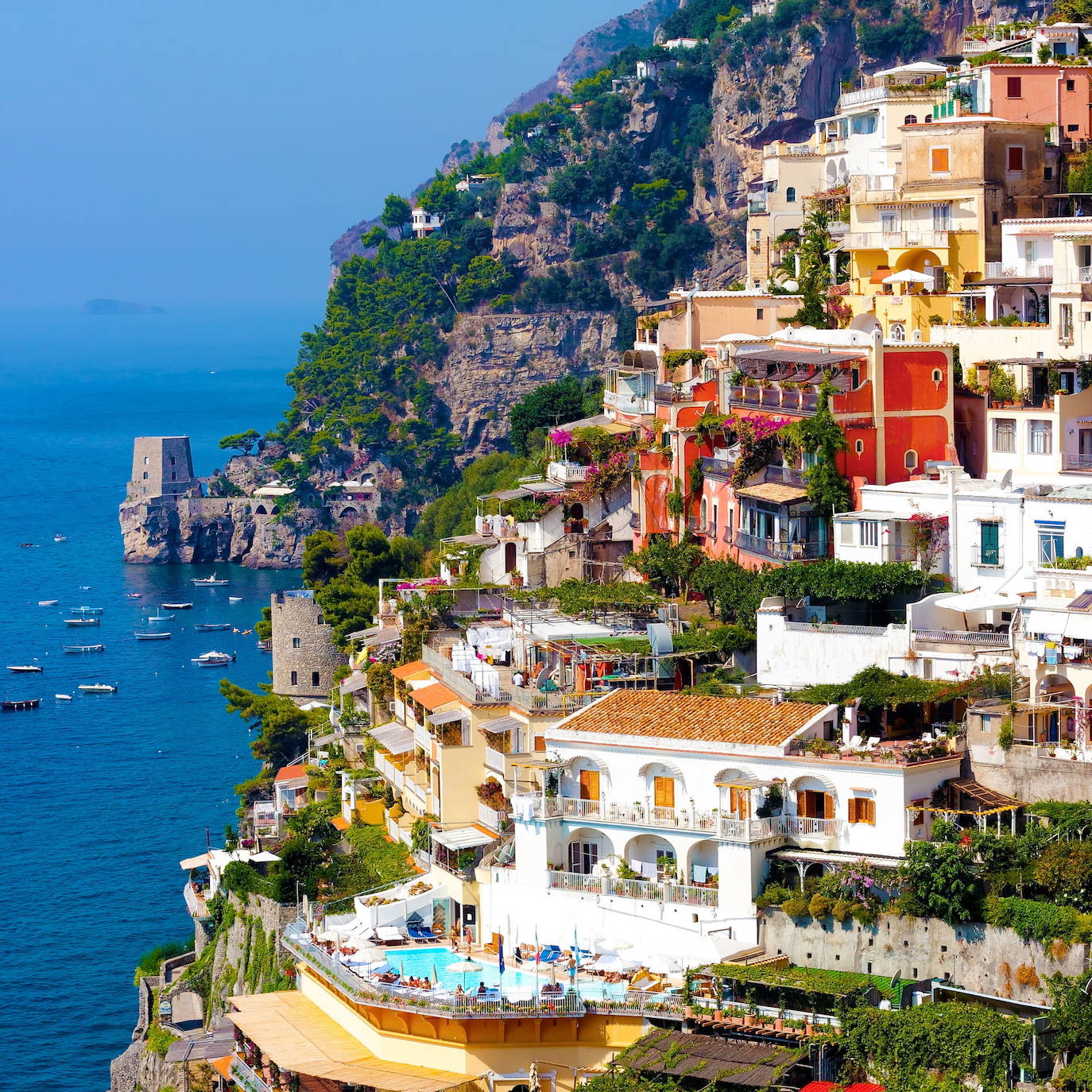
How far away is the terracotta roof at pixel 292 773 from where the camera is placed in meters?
58.6

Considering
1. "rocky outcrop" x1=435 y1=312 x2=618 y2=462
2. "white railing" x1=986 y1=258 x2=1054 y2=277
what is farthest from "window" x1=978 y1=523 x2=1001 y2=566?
"rocky outcrop" x1=435 y1=312 x2=618 y2=462

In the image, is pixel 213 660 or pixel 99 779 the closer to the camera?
pixel 99 779

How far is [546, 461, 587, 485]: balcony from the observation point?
5684 centimetres

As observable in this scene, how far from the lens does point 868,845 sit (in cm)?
3606

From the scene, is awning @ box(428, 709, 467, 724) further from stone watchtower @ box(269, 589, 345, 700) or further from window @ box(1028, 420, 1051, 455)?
stone watchtower @ box(269, 589, 345, 700)

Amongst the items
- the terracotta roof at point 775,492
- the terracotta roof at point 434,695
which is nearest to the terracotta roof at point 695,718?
the terracotta roof at point 434,695

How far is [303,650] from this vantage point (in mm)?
77688

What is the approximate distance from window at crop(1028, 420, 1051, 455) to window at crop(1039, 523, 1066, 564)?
364 centimetres

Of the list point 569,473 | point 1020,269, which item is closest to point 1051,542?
point 1020,269

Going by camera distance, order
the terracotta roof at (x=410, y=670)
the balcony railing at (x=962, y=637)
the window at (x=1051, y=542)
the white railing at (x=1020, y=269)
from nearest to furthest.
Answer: the balcony railing at (x=962, y=637) < the window at (x=1051, y=542) < the white railing at (x=1020, y=269) < the terracotta roof at (x=410, y=670)

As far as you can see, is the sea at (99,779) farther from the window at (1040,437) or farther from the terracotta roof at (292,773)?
the window at (1040,437)

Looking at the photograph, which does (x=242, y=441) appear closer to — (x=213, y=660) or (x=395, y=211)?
(x=395, y=211)

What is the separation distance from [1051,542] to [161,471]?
94.9 m

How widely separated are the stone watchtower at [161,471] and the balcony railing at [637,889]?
3641 inches
